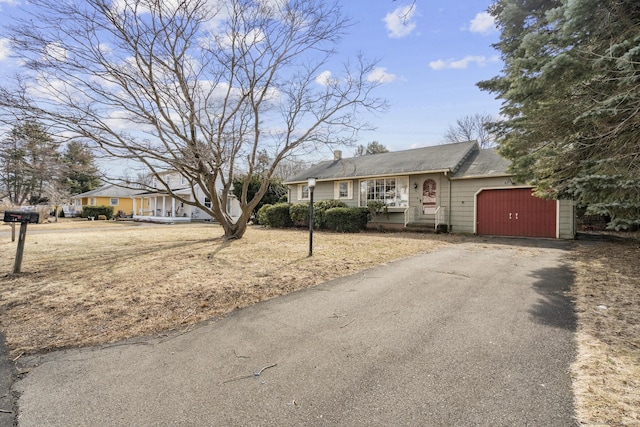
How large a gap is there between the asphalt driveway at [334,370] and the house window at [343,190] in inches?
518

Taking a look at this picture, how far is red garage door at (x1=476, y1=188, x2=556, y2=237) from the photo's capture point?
11779 millimetres

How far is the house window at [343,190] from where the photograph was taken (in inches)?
677

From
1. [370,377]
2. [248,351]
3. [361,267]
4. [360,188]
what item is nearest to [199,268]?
[361,267]

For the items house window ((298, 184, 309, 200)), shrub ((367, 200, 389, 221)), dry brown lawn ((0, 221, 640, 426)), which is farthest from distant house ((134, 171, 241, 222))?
dry brown lawn ((0, 221, 640, 426))

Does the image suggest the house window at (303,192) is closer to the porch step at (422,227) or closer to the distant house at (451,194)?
the distant house at (451,194)

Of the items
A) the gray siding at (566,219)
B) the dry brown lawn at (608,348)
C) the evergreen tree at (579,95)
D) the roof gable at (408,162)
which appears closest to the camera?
the dry brown lawn at (608,348)

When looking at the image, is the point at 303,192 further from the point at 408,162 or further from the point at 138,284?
the point at 138,284

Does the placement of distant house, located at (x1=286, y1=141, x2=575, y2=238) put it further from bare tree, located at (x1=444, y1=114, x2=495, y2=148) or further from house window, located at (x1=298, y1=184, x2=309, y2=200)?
bare tree, located at (x1=444, y1=114, x2=495, y2=148)

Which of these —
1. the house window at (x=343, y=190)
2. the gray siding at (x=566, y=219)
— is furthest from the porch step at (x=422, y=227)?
the gray siding at (x=566, y=219)

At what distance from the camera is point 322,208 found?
53.3ft

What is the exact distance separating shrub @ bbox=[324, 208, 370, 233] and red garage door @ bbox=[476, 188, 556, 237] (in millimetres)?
5009

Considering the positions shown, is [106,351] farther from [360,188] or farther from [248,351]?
[360,188]

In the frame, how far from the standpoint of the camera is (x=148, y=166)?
981cm

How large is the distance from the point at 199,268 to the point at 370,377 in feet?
16.2
